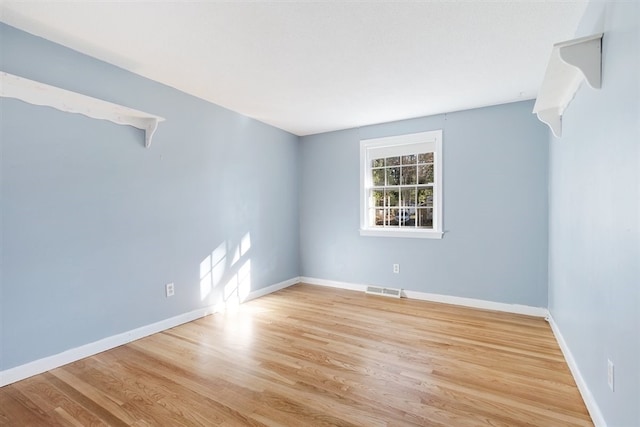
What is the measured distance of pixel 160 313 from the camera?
2.90 meters

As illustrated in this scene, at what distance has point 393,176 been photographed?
427cm

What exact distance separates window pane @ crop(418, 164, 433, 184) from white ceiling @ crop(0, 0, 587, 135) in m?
0.92

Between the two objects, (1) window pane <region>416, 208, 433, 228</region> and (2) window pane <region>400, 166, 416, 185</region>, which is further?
(2) window pane <region>400, 166, 416, 185</region>

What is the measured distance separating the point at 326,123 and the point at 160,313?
10.0 feet

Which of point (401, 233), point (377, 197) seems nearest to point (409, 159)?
point (377, 197)

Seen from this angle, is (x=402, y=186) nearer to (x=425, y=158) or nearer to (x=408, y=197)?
(x=408, y=197)

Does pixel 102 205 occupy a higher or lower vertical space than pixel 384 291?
higher

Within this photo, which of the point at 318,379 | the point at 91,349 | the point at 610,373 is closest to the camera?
the point at 610,373

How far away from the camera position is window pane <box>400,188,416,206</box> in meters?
4.10

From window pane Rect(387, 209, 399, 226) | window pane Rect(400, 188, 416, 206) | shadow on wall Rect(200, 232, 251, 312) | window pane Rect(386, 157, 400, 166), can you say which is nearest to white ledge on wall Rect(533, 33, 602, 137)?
window pane Rect(400, 188, 416, 206)

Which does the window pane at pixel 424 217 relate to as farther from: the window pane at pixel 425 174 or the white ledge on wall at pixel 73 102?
the white ledge on wall at pixel 73 102

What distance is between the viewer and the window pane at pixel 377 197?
436 cm

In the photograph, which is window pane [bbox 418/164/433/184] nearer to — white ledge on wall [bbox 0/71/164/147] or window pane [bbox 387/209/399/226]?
window pane [bbox 387/209/399/226]

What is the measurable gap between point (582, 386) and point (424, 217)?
7.93 ft
